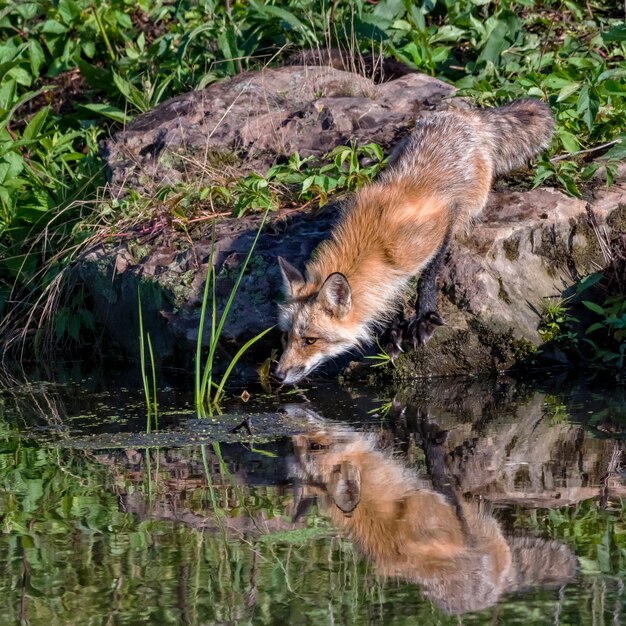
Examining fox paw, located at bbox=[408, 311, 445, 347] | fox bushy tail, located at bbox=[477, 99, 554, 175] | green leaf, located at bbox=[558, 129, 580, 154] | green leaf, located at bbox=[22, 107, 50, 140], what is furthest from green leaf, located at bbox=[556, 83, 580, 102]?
green leaf, located at bbox=[22, 107, 50, 140]

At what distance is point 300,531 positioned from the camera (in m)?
4.00

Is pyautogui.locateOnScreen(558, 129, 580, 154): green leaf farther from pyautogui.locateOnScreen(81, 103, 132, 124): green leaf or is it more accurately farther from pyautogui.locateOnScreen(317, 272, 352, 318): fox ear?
pyautogui.locateOnScreen(81, 103, 132, 124): green leaf

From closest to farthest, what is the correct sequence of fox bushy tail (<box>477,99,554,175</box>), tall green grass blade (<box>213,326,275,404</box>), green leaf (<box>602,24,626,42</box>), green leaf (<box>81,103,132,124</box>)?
1. tall green grass blade (<box>213,326,275,404</box>)
2. green leaf (<box>602,24,626,42</box>)
3. fox bushy tail (<box>477,99,554,175</box>)
4. green leaf (<box>81,103,132,124</box>)

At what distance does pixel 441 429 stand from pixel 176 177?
4144mm

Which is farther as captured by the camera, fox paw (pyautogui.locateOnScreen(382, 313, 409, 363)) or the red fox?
fox paw (pyautogui.locateOnScreen(382, 313, 409, 363))

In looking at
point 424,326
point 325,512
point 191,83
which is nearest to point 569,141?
point 424,326

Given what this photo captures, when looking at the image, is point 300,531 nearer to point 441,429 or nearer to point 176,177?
point 441,429

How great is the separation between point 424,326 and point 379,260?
23.4 inches

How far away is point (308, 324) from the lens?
267 inches

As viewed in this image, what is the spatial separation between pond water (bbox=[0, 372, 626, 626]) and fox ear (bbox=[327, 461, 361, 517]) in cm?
2

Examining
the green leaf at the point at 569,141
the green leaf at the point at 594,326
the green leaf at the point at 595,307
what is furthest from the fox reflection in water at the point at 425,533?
the green leaf at the point at 569,141

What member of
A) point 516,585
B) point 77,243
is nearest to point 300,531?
point 516,585

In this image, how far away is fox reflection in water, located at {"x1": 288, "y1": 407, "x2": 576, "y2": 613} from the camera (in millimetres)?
3477

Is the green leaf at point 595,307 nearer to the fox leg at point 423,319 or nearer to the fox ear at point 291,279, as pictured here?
the fox leg at point 423,319
